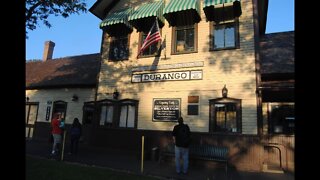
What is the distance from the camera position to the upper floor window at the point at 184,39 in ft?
45.3

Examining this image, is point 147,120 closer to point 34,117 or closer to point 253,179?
point 253,179

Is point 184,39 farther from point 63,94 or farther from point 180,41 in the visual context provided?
point 63,94

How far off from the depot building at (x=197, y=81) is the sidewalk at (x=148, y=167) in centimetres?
64

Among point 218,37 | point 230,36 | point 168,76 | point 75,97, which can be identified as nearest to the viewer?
point 230,36

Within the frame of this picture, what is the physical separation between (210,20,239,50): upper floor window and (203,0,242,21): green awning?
351 millimetres

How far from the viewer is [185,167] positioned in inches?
403

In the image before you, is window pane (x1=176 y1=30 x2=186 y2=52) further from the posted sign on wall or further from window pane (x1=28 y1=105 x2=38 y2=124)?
window pane (x1=28 y1=105 x2=38 y2=124)

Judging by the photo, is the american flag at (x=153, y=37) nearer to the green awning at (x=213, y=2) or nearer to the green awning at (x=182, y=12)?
the green awning at (x=182, y=12)

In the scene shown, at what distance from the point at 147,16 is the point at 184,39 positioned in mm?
2240

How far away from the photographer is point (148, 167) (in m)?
11.3

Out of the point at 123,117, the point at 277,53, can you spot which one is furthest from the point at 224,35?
the point at 123,117

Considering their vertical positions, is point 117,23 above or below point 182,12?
below

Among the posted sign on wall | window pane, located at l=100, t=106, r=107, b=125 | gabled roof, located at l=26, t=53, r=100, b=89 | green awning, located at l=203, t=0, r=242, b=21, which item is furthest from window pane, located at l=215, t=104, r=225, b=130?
gabled roof, located at l=26, t=53, r=100, b=89
